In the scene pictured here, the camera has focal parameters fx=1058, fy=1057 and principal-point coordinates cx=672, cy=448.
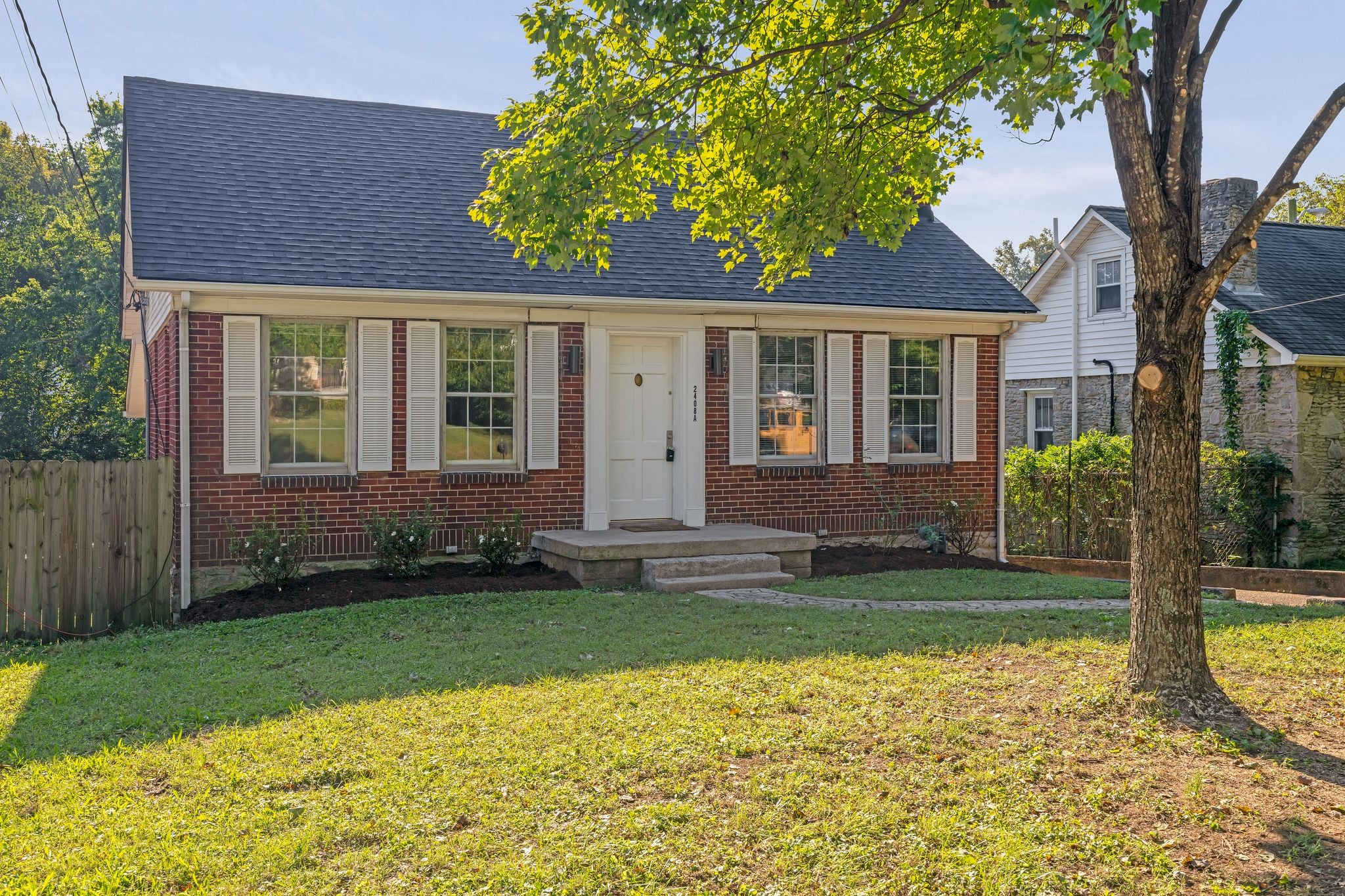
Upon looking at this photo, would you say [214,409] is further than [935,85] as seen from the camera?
Yes

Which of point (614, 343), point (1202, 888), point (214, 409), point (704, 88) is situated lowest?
point (1202, 888)

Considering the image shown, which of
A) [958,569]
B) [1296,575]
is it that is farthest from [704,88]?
[1296,575]

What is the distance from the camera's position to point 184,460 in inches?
410

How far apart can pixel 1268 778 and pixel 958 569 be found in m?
7.51

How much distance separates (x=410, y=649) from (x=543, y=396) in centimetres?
459

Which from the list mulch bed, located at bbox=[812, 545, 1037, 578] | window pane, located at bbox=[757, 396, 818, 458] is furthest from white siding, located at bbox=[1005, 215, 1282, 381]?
window pane, located at bbox=[757, 396, 818, 458]

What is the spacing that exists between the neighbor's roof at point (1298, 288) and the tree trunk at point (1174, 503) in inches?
472

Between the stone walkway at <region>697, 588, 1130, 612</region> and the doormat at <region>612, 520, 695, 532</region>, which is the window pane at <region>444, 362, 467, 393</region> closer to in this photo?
the doormat at <region>612, 520, 695, 532</region>

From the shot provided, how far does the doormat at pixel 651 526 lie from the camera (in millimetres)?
12375

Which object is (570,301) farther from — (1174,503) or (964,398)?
(1174,503)

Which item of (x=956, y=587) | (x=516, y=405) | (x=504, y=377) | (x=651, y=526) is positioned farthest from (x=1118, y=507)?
(x=504, y=377)

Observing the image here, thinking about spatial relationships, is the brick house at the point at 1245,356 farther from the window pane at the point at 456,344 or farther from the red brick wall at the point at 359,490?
the window pane at the point at 456,344

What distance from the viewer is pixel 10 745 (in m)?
5.64

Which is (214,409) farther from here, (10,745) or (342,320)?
(10,745)
